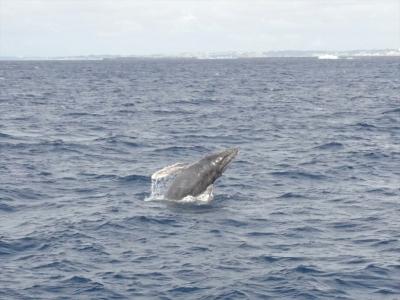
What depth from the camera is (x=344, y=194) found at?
87.5ft

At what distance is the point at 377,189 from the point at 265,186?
14.7ft

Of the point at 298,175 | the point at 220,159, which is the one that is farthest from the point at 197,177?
the point at 298,175

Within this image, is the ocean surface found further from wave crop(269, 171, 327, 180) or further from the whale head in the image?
the whale head

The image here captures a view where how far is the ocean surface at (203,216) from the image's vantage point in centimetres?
1711

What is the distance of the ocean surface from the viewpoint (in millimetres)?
17109

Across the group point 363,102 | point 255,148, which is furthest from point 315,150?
point 363,102

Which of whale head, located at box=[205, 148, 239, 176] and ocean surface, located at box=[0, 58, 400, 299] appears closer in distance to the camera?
ocean surface, located at box=[0, 58, 400, 299]

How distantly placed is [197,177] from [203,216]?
233 centimetres

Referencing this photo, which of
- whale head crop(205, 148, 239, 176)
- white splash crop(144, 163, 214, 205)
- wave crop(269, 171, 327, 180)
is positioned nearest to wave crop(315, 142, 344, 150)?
wave crop(269, 171, 327, 180)

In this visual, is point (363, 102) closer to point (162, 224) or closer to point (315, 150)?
point (315, 150)

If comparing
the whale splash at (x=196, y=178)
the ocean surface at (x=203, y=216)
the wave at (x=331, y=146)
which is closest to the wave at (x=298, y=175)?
the ocean surface at (x=203, y=216)

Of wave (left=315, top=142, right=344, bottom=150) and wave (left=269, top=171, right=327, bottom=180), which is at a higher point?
wave (left=315, top=142, right=344, bottom=150)

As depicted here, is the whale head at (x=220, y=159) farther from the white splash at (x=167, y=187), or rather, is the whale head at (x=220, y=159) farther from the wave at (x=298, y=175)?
the wave at (x=298, y=175)

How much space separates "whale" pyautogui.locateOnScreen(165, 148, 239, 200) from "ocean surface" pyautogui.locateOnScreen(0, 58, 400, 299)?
30.8 inches
